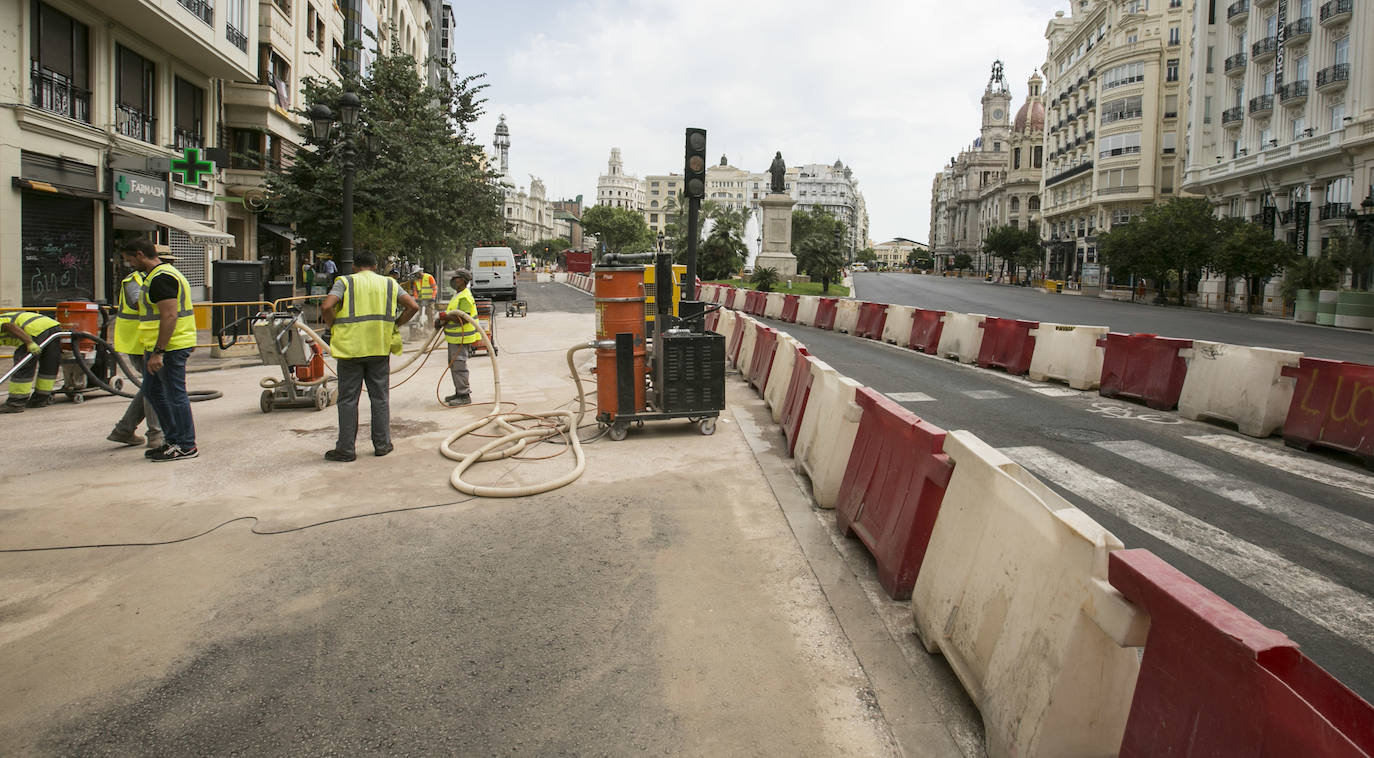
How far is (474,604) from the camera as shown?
446cm

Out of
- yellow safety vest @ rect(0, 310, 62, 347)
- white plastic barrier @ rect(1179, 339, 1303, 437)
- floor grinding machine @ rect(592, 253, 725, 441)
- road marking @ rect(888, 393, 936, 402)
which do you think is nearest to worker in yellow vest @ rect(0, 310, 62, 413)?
yellow safety vest @ rect(0, 310, 62, 347)

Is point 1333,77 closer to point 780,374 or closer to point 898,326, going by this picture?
point 898,326

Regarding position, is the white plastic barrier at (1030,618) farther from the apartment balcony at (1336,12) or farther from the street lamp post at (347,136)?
the apartment balcony at (1336,12)

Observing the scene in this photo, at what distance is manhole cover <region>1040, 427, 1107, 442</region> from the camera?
8586 millimetres

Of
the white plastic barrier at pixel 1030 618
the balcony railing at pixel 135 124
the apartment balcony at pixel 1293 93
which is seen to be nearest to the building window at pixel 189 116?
the balcony railing at pixel 135 124

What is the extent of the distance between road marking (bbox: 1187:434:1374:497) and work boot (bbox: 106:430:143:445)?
10.3 meters

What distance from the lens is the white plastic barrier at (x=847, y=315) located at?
2183cm

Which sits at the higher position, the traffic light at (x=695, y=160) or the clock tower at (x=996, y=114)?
the clock tower at (x=996, y=114)

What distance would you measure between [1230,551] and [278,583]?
220 inches

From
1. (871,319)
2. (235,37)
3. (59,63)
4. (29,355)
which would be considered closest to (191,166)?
(59,63)

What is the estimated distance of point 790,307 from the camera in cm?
2717

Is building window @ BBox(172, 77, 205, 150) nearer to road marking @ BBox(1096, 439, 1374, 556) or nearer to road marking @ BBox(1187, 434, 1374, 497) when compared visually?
road marking @ BBox(1096, 439, 1374, 556)

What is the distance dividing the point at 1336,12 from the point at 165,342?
49063 mm

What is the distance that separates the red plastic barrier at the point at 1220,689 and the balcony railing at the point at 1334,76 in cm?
4794
